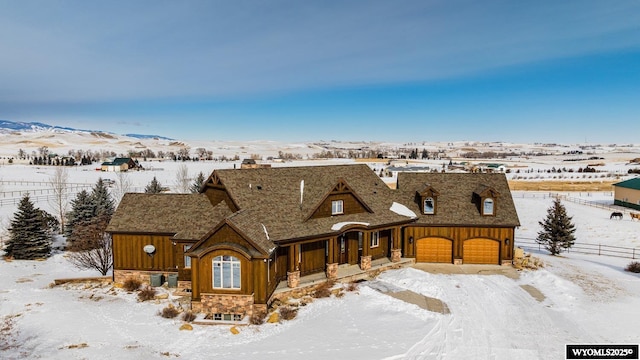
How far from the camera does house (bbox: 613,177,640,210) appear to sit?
170ft

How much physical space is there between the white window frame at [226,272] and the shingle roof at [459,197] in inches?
523

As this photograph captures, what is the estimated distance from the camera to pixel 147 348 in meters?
14.5

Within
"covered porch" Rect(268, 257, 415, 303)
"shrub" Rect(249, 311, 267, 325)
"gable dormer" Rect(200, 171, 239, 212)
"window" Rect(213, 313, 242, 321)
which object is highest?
"gable dormer" Rect(200, 171, 239, 212)

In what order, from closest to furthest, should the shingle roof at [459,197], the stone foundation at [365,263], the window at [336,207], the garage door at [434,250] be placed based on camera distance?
the stone foundation at [365,263]
the window at [336,207]
the shingle roof at [459,197]
the garage door at [434,250]

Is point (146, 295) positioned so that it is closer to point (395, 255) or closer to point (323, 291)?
point (323, 291)

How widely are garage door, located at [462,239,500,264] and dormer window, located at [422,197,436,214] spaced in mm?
3006

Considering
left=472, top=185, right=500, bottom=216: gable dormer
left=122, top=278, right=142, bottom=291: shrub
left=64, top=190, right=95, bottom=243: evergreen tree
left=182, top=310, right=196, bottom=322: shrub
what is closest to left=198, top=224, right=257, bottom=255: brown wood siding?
left=182, top=310, right=196, bottom=322: shrub

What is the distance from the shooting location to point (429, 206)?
26.4m

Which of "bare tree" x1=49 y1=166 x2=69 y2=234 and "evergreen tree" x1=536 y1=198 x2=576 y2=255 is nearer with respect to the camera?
"evergreen tree" x1=536 y1=198 x2=576 y2=255

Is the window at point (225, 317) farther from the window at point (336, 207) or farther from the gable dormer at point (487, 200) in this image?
the gable dormer at point (487, 200)

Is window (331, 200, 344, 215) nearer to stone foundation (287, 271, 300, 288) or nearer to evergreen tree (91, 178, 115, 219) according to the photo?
stone foundation (287, 271, 300, 288)

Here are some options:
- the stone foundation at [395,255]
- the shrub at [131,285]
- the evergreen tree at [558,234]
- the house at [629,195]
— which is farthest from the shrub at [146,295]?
the house at [629,195]

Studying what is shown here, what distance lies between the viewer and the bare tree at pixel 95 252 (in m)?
24.2

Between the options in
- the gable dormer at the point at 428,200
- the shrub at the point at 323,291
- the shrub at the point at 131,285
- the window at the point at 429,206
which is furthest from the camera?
the window at the point at 429,206
